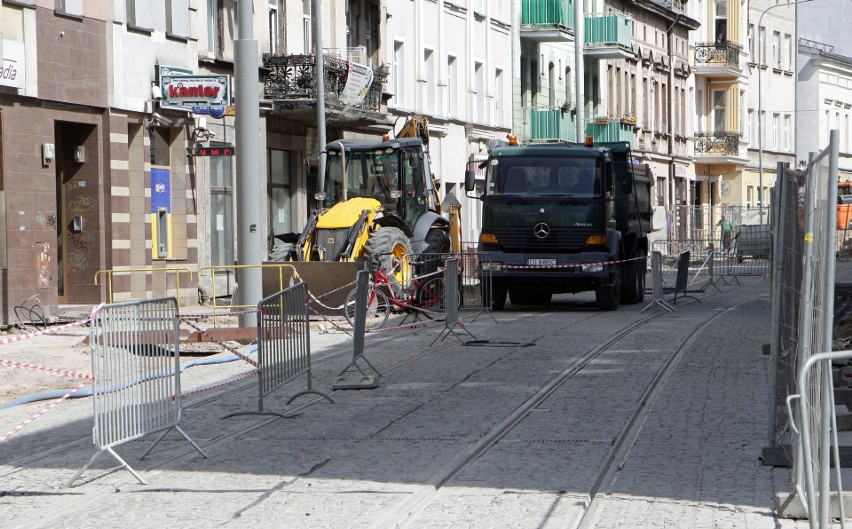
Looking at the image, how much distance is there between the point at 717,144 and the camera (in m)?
72.9

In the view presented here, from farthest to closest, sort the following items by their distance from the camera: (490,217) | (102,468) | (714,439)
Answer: (490,217) → (714,439) → (102,468)

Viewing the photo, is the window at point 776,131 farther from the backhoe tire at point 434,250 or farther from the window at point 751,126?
the backhoe tire at point 434,250

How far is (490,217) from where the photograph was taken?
26.0 metres

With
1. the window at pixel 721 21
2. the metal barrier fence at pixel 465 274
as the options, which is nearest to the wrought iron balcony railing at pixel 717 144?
the window at pixel 721 21

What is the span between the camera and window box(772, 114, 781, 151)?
8119 cm

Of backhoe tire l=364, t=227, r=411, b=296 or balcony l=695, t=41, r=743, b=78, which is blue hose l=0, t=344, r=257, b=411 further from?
balcony l=695, t=41, r=743, b=78

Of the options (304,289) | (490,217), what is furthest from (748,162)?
(304,289)

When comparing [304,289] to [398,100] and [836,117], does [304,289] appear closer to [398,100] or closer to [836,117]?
[398,100]

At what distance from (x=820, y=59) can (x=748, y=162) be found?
35.0 ft

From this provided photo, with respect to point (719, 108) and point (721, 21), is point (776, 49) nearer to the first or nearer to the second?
point (721, 21)

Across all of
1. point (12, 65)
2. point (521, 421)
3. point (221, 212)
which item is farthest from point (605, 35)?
point (521, 421)

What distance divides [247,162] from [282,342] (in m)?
8.89

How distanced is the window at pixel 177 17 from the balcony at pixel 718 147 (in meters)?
47.2

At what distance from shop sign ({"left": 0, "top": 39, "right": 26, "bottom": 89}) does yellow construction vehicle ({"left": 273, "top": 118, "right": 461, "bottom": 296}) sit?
494 centimetres
